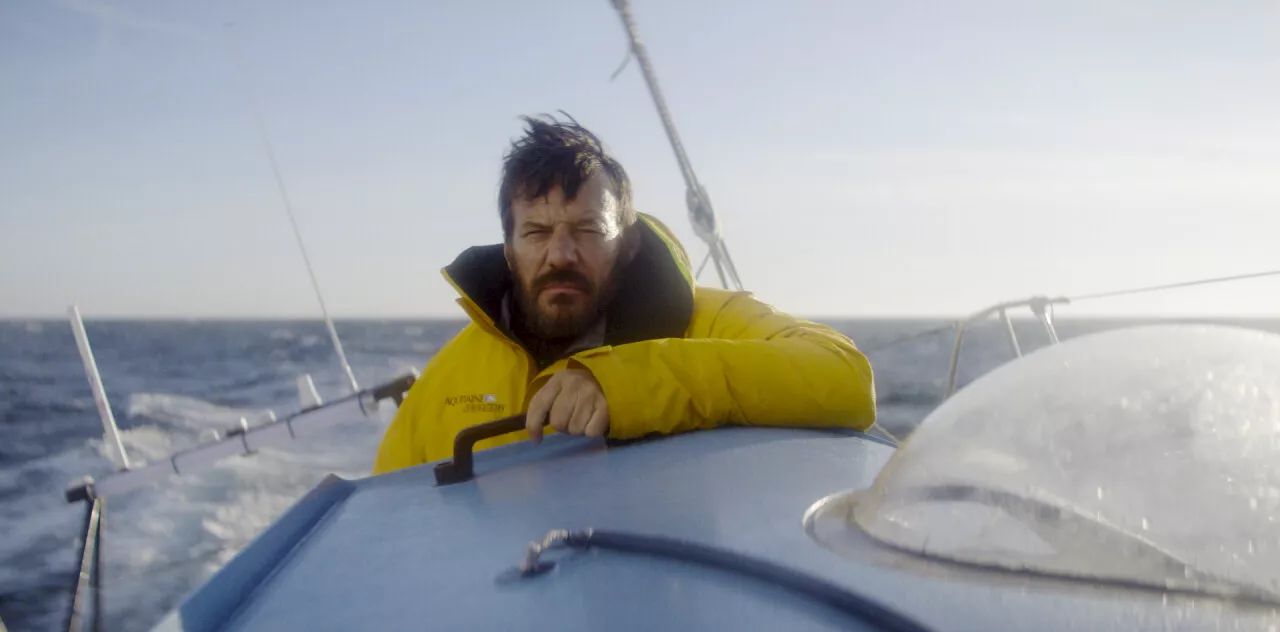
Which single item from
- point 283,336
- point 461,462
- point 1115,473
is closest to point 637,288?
point 461,462

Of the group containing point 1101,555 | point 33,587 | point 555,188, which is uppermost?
point 555,188

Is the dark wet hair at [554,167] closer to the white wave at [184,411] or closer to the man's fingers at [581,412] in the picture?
the man's fingers at [581,412]

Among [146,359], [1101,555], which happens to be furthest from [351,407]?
[146,359]

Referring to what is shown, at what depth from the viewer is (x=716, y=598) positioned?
547 mm

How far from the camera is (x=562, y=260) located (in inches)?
64.5

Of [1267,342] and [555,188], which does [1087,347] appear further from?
[555,188]

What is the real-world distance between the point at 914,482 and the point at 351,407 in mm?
2588

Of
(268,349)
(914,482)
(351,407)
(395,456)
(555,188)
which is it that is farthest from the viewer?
(268,349)

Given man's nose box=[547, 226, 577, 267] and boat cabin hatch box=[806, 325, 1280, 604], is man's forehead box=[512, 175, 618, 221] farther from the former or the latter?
boat cabin hatch box=[806, 325, 1280, 604]

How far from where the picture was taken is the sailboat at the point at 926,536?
0.45 metres

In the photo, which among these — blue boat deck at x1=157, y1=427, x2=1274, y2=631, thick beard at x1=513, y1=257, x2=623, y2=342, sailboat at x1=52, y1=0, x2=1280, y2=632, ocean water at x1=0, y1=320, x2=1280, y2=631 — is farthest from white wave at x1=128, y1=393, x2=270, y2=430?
sailboat at x1=52, y1=0, x2=1280, y2=632

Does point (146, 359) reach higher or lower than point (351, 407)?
higher

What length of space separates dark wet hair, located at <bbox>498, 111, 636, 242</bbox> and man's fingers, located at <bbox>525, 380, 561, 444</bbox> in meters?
0.65

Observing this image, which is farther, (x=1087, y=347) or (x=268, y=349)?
(x=268, y=349)
